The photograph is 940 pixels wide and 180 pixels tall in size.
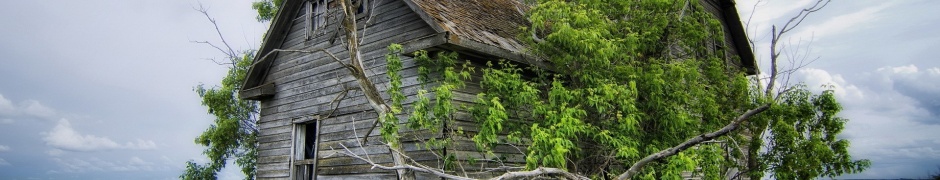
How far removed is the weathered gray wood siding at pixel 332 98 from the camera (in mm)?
9602

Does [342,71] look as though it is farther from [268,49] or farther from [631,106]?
[631,106]

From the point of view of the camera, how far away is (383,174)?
940 cm

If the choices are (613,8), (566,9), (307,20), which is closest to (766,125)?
(613,8)

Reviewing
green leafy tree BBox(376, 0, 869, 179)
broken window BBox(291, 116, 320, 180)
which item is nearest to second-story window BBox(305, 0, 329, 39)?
broken window BBox(291, 116, 320, 180)

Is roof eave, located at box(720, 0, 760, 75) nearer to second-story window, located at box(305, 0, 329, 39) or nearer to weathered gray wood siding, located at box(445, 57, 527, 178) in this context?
weathered gray wood siding, located at box(445, 57, 527, 178)

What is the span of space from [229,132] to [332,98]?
711cm

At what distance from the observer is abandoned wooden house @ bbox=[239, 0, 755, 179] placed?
29.5ft

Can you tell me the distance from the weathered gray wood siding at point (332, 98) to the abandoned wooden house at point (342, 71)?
2 centimetres

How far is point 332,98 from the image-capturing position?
10.7m

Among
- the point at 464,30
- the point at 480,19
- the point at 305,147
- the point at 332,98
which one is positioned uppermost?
the point at 480,19

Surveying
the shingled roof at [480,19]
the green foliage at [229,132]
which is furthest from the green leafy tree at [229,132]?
the shingled roof at [480,19]

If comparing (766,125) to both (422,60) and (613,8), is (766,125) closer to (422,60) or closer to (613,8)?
(613,8)

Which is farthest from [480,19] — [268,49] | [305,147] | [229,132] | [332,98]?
[229,132]

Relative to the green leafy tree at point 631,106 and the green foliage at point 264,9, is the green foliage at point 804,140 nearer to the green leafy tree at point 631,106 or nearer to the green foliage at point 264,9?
the green leafy tree at point 631,106
